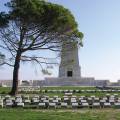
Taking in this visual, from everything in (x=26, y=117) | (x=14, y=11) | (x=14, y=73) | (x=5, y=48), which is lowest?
(x=26, y=117)

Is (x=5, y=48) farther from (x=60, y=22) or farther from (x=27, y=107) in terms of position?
(x=27, y=107)

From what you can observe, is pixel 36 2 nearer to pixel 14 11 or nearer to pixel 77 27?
pixel 14 11

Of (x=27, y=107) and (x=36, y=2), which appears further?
(x=36, y=2)

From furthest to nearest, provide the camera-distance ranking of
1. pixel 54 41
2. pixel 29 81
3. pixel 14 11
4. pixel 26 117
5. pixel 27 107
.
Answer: pixel 29 81 < pixel 54 41 < pixel 14 11 < pixel 27 107 < pixel 26 117

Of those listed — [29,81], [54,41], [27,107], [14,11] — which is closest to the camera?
[27,107]

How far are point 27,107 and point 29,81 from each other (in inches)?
1608

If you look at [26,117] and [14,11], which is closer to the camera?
[26,117]

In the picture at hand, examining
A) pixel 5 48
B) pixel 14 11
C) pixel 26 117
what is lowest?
pixel 26 117

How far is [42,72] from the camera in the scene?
36.9 meters

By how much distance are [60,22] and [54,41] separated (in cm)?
255

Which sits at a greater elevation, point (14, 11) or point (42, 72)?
point (14, 11)

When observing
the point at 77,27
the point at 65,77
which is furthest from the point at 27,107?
the point at 65,77

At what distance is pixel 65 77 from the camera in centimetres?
5888

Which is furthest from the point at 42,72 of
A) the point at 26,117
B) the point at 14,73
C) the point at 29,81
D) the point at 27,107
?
the point at 29,81
